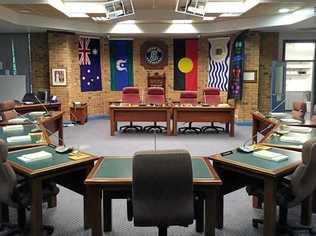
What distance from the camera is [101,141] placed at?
24.8 ft

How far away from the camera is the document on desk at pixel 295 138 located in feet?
13.3

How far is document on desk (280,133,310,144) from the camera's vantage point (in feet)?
13.3

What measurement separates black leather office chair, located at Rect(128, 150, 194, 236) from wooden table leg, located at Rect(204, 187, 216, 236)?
1.22ft

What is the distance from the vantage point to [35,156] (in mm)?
3311

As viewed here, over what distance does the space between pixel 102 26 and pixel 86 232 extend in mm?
7807

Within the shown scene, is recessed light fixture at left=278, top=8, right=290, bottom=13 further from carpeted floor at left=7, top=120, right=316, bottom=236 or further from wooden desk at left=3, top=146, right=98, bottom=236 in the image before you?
wooden desk at left=3, top=146, right=98, bottom=236

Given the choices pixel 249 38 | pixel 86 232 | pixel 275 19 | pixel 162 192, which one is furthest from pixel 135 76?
pixel 162 192

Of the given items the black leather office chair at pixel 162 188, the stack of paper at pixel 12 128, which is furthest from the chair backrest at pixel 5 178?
the stack of paper at pixel 12 128

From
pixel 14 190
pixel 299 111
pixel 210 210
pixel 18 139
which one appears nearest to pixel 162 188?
pixel 210 210

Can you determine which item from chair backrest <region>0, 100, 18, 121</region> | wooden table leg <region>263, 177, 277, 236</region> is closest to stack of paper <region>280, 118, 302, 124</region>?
wooden table leg <region>263, 177, 277, 236</region>

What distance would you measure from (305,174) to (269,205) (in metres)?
0.39

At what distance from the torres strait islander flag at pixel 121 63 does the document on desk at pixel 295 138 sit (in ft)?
24.5

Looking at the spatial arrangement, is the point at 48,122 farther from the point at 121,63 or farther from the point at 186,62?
the point at 186,62

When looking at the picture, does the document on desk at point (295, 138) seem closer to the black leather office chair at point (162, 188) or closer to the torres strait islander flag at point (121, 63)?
the black leather office chair at point (162, 188)
